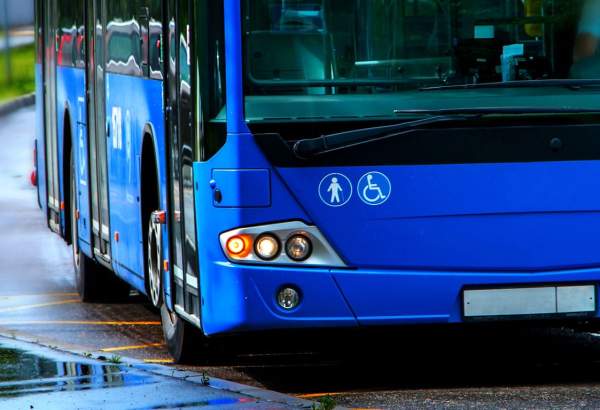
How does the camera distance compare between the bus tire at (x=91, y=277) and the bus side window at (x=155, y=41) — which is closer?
the bus side window at (x=155, y=41)

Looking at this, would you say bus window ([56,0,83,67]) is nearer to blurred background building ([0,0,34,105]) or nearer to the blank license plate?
the blank license plate

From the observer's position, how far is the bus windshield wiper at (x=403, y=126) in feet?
26.6

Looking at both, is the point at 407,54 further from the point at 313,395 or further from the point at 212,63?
the point at 313,395

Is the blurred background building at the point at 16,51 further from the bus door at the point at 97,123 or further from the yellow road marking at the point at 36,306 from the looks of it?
the bus door at the point at 97,123

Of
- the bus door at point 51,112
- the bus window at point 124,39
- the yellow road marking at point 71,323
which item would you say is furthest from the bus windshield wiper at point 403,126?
the bus door at point 51,112

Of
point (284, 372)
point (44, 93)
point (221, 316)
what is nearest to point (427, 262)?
point (221, 316)

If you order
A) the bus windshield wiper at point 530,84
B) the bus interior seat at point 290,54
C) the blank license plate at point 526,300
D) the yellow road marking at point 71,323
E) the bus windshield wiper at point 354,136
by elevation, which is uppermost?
the bus interior seat at point 290,54

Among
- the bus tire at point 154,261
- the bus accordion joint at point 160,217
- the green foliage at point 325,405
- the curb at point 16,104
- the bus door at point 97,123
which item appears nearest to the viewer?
the green foliage at point 325,405

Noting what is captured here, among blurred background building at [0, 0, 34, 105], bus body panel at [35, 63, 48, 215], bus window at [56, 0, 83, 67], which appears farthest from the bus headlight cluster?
blurred background building at [0, 0, 34, 105]

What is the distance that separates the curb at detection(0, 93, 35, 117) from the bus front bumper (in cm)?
3223

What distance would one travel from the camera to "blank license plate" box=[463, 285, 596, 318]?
27.5 feet

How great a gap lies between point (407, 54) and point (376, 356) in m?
2.45

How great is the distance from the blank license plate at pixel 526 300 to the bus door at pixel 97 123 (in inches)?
143

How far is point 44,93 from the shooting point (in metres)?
15.3
